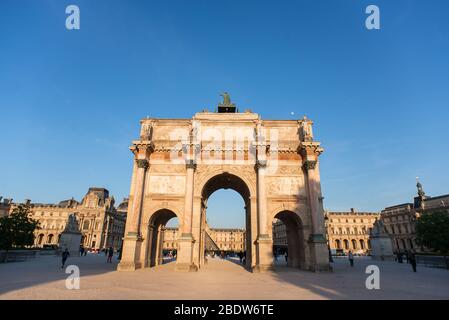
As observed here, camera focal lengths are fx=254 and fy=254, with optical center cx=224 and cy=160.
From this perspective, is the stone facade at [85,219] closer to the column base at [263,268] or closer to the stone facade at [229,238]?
the stone facade at [229,238]

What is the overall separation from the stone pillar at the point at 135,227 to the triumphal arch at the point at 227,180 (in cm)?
7

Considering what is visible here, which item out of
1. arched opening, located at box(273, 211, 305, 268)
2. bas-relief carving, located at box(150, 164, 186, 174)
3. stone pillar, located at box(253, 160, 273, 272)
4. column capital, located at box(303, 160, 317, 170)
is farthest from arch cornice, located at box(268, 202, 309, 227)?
bas-relief carving, located at box(150, 164, 186, 174)

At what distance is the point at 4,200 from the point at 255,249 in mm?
95173

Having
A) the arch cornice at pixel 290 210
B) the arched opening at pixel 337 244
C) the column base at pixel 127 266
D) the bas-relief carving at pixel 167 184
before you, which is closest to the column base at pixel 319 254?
the arch cornice at pixel 290 210

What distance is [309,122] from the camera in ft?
81.5

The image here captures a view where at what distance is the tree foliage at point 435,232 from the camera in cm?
2367

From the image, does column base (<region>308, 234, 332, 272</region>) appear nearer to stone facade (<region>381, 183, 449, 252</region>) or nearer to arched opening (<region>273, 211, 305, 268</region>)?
arched opening (<region>273, 211, 305, 268</region>)

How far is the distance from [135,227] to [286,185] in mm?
13449

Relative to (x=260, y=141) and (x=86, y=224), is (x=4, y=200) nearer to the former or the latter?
(x=86, y=224)

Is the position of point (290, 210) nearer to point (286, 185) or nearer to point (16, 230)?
point (286, 185)

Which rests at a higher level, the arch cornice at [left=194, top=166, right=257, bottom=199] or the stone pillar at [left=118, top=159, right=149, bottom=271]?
the arch cornice at [left=194, top=166, right=257, bottom=199]

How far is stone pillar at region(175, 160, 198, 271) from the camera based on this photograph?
19.5 metres

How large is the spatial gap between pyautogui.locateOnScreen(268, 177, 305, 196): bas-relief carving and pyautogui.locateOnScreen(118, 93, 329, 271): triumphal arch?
0.09m

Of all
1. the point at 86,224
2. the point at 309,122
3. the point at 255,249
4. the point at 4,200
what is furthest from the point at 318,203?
the point at 4,200
